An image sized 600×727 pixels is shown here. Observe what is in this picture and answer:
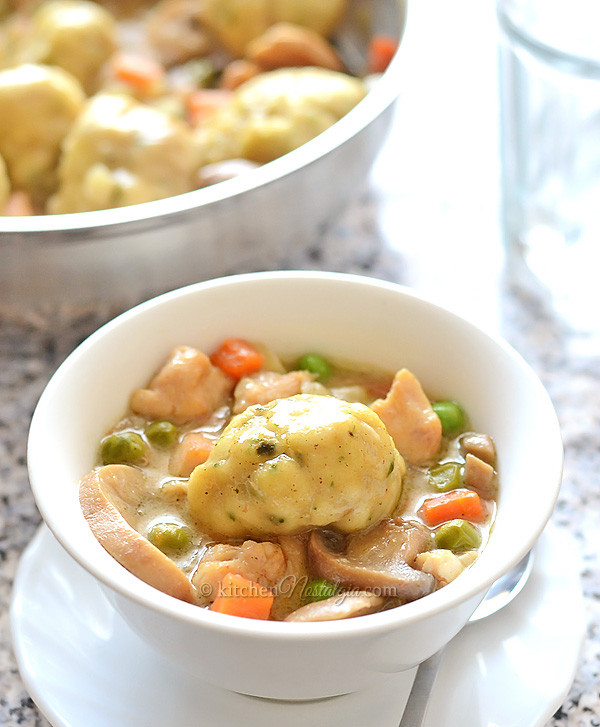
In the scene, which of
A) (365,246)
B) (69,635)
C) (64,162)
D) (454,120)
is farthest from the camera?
(454,120)

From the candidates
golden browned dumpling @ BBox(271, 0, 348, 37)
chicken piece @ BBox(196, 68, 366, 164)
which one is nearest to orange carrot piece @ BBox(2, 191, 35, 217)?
chicken piece @ BBox(196, 68, 366, 164)

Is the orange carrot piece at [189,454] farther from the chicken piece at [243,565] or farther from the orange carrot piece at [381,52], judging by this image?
the orange carrot piece at [381,52]

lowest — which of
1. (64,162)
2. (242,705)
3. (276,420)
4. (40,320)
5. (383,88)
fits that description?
(40,320)

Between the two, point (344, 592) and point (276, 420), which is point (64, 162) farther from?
point (344, 592)

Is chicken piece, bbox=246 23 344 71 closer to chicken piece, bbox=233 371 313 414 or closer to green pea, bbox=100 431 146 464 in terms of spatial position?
chicken piece, bbox=233 371 313 414

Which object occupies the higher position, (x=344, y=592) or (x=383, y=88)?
(x=383, y=88)

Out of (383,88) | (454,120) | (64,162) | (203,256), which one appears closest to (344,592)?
(203,256)

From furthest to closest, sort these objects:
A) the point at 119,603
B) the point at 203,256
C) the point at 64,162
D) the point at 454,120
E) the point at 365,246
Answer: the point at 454,120, the point at 365,246, the point at 64,162, the point at 203,256, the point at 119,603

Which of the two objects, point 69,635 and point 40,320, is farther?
point 40,320
